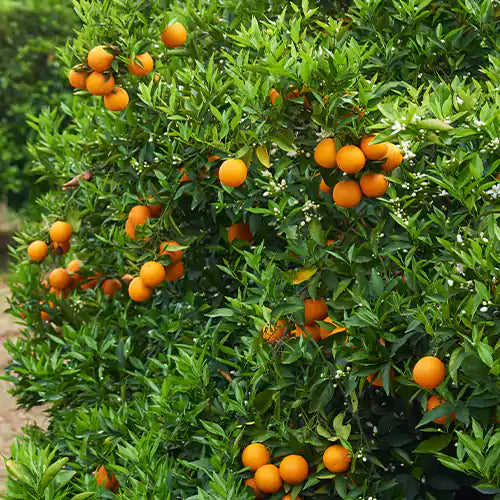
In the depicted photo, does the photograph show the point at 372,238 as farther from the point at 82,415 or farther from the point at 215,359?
the point at 82,415

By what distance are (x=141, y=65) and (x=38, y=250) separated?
1036 mm

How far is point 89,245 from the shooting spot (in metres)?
3.44

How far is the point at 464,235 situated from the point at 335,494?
88cm

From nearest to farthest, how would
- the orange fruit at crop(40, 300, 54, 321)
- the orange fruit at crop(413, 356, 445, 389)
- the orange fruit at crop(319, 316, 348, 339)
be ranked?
1. the orange fruit at crop(413, 356, 445, 389)
2. the orange fruit at crop(319, 316, 348, 339)
3. the orange fruit at crop(40, 300, 54, 321)

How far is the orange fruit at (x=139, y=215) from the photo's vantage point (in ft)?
8.96

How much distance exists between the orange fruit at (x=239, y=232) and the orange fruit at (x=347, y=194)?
0.59m

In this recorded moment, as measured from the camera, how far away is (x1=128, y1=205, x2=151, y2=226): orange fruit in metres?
2.73

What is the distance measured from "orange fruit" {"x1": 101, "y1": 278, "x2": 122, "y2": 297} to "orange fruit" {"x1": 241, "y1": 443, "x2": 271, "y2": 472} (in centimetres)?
136

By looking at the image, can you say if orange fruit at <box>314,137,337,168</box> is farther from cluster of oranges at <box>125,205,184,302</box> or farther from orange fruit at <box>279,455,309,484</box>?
orange fruit at <box>279,455,309,484</box>

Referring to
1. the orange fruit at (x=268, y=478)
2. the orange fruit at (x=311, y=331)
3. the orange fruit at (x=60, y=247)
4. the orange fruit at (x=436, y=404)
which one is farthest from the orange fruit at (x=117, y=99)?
the orange fruit at (x=436, y=404)

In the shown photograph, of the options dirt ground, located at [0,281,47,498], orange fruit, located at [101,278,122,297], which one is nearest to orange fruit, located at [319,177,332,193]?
orange fruit, located at [101,278,122,297]

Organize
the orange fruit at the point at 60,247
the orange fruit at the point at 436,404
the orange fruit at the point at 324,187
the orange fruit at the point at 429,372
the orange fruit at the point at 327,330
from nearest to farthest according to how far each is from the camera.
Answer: the orange fruit at the point at 429,372
the orange fruit at the point at 436,404
the orange fruit at the point at 327,330
the orange fruit at the point at 324,187
the orange fruit at the point at 60,247

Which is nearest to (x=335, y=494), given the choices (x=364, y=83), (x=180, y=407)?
(x=180, y=407)

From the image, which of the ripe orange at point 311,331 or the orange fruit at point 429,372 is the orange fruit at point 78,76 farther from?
the orange fruit at point 429,372
